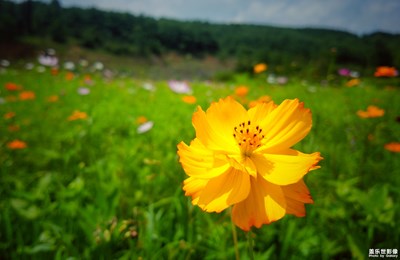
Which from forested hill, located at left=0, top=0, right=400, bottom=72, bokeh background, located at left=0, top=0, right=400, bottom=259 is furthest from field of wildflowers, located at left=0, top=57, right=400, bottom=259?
forested hill, located at left=0, top=0, right=400, bottom=72

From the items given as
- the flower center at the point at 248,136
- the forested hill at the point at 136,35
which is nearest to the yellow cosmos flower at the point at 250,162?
the flower center at the point at 248,136

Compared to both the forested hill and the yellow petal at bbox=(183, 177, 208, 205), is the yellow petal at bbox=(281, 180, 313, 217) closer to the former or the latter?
the yellow petal at bbox=(183, 177, 208, 205)

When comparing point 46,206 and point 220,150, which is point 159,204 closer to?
point 46,206

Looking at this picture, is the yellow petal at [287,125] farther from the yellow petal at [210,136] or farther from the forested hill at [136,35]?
the forested hill at [136,35]

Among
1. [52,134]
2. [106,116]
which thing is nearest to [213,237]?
[52,134]

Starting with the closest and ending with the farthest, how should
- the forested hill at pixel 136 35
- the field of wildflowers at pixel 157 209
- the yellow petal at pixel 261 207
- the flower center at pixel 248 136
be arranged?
1. the yellow petal at pixel 261 207
2. the flower center at pixel 248 136
3. the field of wildflowers at pixel 157 209
4. the forested hill at pixel 136 35

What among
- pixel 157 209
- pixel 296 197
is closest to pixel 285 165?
pixel 296 197
